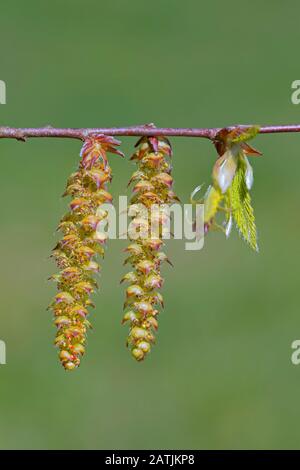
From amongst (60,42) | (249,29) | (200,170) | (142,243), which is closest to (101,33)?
(60,42)

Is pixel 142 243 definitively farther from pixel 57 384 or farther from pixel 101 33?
pixel 101 33

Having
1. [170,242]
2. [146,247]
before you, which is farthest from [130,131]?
[170,242]

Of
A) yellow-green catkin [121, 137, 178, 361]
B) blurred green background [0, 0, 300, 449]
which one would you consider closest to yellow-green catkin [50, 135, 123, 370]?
yellow-green catkin [121, 137, 178, 361]

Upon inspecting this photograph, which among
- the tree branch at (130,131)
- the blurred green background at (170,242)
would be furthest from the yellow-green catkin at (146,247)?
the blurred green background at (170,242)

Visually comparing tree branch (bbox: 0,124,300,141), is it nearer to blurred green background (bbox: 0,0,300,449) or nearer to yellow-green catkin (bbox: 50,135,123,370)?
yellow-green catkin (bbox: 50,135,123,370)

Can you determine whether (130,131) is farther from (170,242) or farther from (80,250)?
(170,242)
